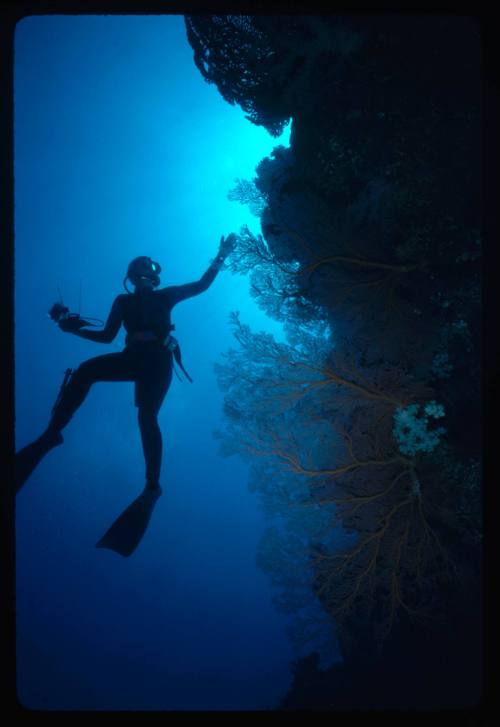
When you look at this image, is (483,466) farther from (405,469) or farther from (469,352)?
(469,352)

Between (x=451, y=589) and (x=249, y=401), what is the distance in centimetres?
295

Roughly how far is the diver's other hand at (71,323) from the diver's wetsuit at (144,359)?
10cm

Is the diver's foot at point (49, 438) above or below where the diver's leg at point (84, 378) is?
below

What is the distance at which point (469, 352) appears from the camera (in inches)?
130

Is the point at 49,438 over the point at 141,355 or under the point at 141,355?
→ under

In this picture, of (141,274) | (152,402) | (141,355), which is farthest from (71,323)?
(152,402)

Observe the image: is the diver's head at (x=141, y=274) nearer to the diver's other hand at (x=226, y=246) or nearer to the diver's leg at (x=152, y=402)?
the diver's leg at (x=152, y=402)

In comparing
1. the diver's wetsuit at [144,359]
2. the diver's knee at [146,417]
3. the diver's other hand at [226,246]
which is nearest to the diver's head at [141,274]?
the diver's wetsuit at [144,359]

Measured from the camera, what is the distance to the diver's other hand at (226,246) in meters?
3.55

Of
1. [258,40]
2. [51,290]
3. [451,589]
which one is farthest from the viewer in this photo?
[51,290]

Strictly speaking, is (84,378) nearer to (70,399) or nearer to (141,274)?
(70,399)

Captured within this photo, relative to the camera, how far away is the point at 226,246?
12.0 feet

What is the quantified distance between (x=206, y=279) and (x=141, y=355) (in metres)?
1.26

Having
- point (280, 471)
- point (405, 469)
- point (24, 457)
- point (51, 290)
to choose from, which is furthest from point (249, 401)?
point (51, 290)
